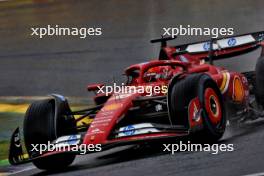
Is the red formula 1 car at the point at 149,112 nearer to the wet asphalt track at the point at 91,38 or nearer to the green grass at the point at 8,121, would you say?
the green grass at the point at 8,121

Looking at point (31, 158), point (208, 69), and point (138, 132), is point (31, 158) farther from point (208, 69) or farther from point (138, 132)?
point (208, 69)

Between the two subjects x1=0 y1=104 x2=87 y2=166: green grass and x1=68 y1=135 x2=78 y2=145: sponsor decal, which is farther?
x1=0 y1=104 x2=87 y2=166: green grass

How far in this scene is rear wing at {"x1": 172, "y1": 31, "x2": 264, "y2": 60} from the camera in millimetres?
11055

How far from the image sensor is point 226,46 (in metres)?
11.2

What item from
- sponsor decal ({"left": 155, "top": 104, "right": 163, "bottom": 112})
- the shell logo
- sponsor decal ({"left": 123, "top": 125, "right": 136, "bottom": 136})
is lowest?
sponsor decal ({"left": 123, "top": 125, "right": 136, "bottom": 136})

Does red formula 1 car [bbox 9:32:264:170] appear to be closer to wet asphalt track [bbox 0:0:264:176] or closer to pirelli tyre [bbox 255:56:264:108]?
pirelli tyre [bbox 255:56:264:108]

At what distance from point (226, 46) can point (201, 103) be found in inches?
113

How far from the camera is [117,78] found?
1332cm

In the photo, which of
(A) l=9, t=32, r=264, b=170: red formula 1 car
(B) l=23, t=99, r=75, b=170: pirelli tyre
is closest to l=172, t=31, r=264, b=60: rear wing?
(A) l=9, t=32, r=264, b=170: red formula 1 car

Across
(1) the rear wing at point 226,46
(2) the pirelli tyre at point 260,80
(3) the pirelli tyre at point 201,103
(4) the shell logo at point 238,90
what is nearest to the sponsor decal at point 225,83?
(4) the shell logo at point 238,90

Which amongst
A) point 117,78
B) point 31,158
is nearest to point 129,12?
point 117,78

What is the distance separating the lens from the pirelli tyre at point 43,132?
8.79 meters

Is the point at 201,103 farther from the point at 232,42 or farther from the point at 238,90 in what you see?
the point at 232,42

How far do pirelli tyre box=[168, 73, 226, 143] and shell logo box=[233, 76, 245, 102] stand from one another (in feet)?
3.37
